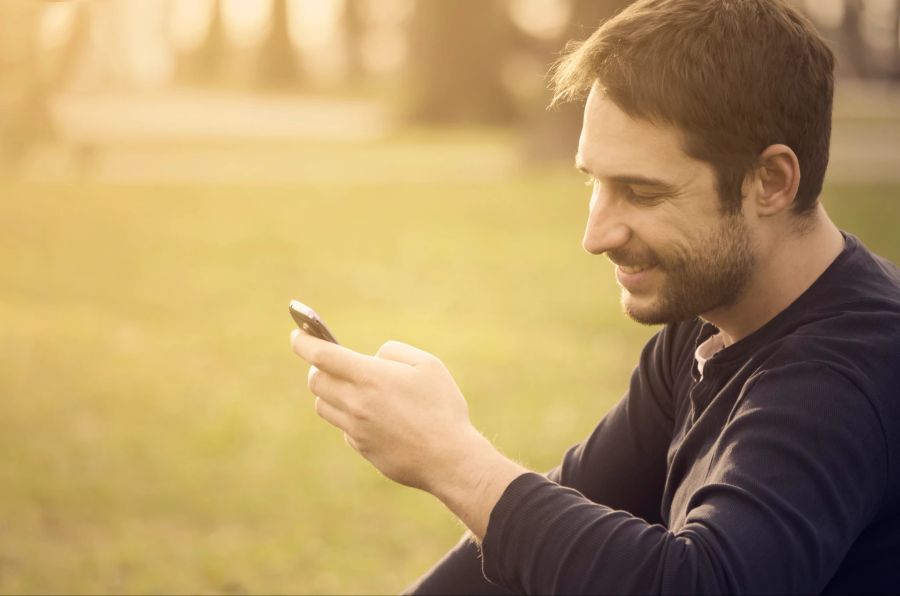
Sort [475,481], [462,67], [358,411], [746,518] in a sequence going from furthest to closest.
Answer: [462,67] < [358,411] < [475,481] < [746,518]

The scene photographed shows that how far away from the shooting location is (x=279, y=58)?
39.0 meters

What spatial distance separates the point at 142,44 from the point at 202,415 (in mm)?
27932

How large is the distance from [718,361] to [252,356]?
6590mm

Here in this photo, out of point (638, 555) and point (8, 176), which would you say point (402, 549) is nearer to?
point (638, 555)

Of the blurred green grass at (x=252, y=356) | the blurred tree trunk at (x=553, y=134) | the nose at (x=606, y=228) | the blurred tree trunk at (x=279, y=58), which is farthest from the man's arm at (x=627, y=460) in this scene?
the blurred tree trunk at (x=279, y=58)

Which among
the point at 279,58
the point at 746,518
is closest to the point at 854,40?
the point at 279,58

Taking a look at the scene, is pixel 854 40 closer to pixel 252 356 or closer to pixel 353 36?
pixel 353 36

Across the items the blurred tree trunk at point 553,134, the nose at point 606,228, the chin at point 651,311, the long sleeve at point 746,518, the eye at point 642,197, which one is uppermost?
the eye at point 642,197

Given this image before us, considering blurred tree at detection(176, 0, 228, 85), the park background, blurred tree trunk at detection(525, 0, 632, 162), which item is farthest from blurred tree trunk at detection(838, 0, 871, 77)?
blurred tree trunk at detection(525, 0, 632, 162)

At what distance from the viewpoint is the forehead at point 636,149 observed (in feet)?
7.76

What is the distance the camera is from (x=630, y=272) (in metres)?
2.49

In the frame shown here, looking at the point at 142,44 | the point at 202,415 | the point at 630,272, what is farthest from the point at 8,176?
the point at 142,44

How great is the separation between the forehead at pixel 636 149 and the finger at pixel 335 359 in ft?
2.02

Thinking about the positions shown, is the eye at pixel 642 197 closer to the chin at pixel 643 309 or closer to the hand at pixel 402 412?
the chin at pixel 643 309
